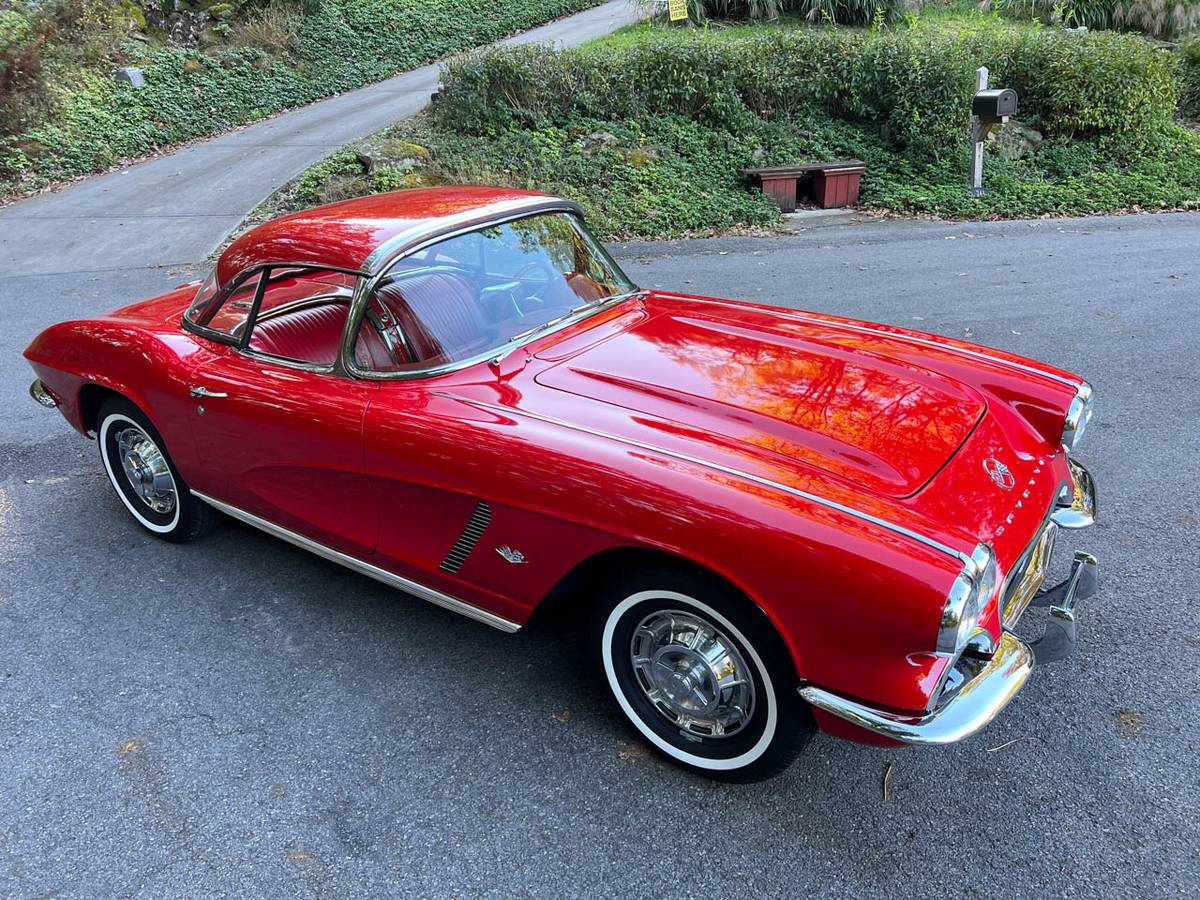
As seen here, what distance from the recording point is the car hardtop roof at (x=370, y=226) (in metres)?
3.02

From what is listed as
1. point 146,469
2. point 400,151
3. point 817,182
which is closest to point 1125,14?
point 817,182

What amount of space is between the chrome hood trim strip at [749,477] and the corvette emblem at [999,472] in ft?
1.80

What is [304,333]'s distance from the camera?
3.34 meters

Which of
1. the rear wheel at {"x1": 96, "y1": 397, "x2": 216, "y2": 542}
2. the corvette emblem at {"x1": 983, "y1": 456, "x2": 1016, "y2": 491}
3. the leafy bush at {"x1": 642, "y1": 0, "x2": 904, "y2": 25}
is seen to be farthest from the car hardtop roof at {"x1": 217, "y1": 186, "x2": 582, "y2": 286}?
the leafy bush at {"x1": 642, "y1": 0, "x2": 904, "y2": 25}

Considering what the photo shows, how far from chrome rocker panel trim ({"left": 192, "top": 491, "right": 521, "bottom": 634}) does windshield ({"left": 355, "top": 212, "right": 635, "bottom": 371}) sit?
0.71 meters

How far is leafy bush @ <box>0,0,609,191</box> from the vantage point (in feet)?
38.6

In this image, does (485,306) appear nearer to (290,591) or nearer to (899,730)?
(290,591)

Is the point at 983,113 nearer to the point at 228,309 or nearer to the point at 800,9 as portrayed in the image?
the point at 800,9

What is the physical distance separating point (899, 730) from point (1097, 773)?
88 centimetres

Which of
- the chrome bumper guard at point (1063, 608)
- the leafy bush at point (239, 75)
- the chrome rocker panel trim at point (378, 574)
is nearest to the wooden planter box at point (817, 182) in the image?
the chrome bumper guard at point (1063, 608)

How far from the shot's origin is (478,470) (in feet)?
8.27

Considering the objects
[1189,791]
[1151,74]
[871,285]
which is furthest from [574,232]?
[1151,74]

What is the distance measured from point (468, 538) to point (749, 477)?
920mm

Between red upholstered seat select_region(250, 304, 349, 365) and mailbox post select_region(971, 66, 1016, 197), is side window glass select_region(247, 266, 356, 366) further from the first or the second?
mailbox post select_region(971, 66, 1016, 197)
